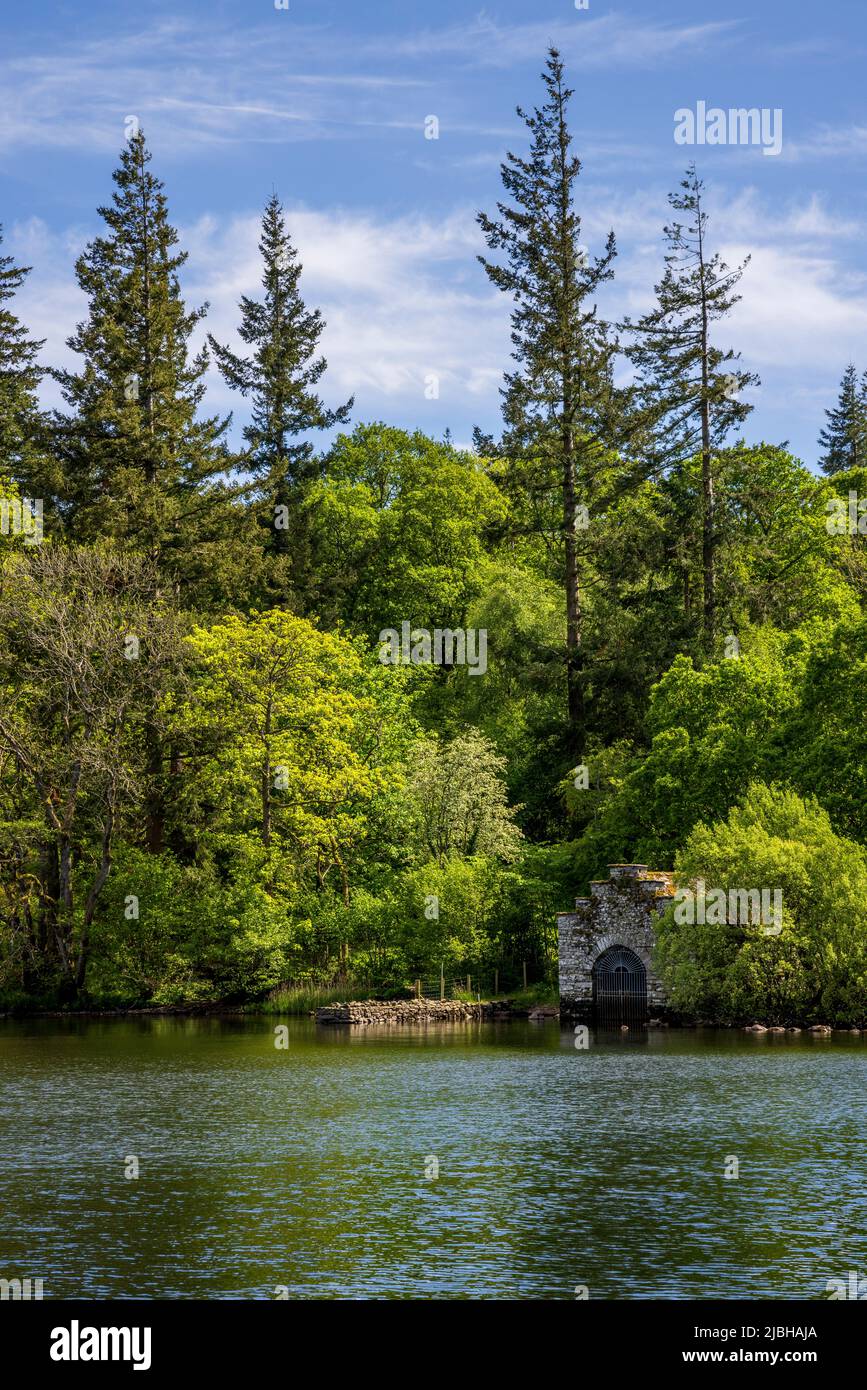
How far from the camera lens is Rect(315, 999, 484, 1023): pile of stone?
181ft

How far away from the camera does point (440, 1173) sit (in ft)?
81.0

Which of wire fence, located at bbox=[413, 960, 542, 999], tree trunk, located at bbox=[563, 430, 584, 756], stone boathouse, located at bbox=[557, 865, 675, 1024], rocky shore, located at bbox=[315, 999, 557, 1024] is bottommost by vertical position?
rocky shore, located at bbox=[315, 999, 557, 1024]

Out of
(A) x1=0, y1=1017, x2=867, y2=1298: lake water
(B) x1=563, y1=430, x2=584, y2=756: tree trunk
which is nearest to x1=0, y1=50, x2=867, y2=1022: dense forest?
(B) x1=563, y1=430, x2=584, y2=756: tree trunk

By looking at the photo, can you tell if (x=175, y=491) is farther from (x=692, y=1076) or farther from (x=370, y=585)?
(x=692, y=1076)

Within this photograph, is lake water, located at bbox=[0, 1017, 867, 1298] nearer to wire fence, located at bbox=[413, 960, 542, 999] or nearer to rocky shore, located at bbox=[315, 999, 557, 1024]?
rocky shore, located at bbox=[315, 999, 557, 1024]

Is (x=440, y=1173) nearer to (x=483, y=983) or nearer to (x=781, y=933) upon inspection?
Answer: (x=781, y=933)

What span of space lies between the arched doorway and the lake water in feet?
29.6

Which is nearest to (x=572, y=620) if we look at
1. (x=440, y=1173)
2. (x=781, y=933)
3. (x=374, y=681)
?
(x=374, y=681)

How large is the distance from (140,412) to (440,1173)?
4872 centimetres

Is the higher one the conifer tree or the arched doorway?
the conifer tree

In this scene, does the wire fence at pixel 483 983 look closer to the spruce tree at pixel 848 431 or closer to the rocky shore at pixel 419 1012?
the rocky shore at pixel 419 1012

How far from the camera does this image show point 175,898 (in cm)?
6181

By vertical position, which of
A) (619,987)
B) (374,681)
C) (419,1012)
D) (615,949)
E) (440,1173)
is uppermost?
(374,681)
